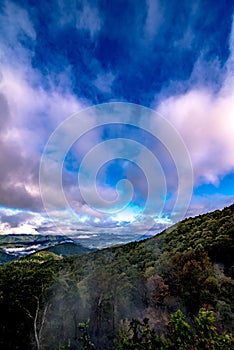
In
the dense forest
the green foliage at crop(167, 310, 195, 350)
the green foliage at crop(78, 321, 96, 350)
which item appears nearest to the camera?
the green foliage at crop(167, 310, 195, 350)

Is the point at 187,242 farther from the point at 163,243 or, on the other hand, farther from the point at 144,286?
the point at 144,286

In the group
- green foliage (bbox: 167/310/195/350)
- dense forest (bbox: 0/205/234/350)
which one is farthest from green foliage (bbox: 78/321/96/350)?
green foliage (bbox: 167/310/195/350)

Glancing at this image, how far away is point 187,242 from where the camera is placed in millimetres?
67875

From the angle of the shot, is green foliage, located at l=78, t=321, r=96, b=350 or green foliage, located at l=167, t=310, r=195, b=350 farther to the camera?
green foliage, located at l=78, t=321, r=96, b=350

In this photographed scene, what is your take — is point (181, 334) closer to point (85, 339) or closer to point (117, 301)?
point (85, 339)

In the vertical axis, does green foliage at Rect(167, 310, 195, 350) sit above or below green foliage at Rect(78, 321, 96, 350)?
above

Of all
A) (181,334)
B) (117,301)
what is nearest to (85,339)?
(117,301)

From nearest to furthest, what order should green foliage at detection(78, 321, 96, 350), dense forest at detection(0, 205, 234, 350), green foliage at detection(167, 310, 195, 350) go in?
green foliage at detection(167, 310, 195, 350) → green foliage at detection(78, 321, 96, 350) → dense forest at detection(0, 205, 234, 350)

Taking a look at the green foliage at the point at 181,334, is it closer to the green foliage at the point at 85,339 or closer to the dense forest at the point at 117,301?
the green foliage at the point at 85,339

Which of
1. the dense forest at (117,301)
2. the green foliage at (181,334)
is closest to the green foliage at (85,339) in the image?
the dense forest at (117,301)

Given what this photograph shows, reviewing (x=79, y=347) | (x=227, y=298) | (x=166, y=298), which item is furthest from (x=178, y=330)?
(x=79, y=347)

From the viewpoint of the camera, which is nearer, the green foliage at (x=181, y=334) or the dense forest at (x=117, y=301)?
the green foliage at (x=181, y=334)

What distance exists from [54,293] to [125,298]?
1544 cm

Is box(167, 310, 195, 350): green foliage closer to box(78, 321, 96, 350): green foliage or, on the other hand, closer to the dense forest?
box(78, 321, 96, 350): green foliage
